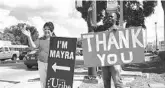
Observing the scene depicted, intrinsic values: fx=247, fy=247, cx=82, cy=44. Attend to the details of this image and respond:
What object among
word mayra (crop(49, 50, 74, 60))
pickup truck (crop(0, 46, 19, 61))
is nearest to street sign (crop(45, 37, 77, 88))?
word mayra (crop(49, 50, 74, 60))

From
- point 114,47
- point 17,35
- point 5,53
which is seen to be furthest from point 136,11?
point 17,35

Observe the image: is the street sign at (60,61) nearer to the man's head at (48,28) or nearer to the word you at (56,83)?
the word you at (56,83)

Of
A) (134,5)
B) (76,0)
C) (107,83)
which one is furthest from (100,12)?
(107,83)

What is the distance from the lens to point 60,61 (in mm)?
4582

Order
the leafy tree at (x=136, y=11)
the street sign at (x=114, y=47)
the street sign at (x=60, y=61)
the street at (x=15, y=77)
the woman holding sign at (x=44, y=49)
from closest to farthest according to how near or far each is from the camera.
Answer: the street sign at (x=60, y=61) → the woman holding sign at (x=44, y=49) → the street sign at (x=114, y=47) → the street at (x=15, y=77) → the leafy tree at (x=136, y=11)

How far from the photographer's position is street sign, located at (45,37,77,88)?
4.49m

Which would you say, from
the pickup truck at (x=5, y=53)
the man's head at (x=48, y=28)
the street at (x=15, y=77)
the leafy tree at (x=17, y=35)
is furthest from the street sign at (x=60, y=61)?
the leafy tree at (x=17, y=35)

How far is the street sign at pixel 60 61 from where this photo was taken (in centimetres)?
449

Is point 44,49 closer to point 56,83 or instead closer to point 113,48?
point 56,83

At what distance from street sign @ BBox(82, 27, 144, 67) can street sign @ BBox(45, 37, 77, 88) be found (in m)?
0.61

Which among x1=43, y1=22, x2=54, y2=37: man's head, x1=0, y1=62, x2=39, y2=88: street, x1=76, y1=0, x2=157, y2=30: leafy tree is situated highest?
x1=76, y1=0, x2=157, y2=30: leafy tree

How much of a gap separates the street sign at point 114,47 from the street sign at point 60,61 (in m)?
0.61

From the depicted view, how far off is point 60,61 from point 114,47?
3.70 ft

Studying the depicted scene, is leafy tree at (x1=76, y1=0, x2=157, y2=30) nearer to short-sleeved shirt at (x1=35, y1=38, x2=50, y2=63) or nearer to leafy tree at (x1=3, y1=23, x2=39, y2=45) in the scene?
short-sleeved shirt at (x1=35, y1=38, x2=50, y2=63)
